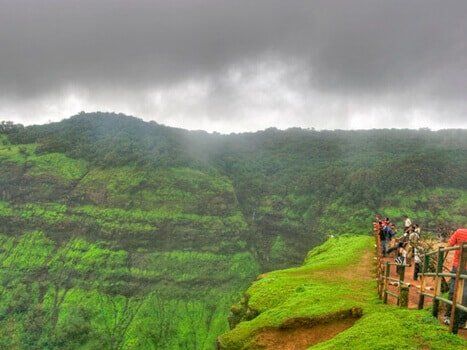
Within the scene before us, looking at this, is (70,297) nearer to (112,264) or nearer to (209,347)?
(112,264)

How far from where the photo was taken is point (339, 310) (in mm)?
15148

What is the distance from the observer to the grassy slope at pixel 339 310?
393 inches

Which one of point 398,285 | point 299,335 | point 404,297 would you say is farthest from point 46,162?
point 404,297

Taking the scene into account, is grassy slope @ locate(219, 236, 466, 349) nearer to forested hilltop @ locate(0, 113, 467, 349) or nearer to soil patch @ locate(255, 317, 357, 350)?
soil patch @ locate(255, 317, 357, 350)

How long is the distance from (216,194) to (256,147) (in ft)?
193

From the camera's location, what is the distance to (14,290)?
104000 millimetres

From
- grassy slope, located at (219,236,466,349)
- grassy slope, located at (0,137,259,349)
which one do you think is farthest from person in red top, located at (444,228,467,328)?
grassy slope, located at (0,137,259,349)

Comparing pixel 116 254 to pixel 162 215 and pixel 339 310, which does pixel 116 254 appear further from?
pixel 339 310

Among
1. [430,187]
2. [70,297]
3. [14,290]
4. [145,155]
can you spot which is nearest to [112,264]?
[70,297]

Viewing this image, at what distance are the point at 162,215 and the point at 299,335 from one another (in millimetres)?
112020

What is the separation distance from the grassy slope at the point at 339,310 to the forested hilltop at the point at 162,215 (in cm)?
6646

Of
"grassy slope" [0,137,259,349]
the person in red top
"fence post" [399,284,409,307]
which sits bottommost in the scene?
"grassy slope" [0,137,259,349]

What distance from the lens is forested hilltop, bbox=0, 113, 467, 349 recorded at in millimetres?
99125

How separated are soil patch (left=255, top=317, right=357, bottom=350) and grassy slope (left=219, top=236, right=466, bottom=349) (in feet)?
0.95
